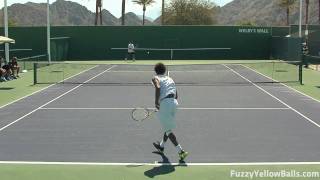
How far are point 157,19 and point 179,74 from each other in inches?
4463

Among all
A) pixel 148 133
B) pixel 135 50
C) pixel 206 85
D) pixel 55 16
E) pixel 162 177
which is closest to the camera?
pixel 162 177

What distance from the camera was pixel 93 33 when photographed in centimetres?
5219

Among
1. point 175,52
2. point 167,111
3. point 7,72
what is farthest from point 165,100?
point 175,52

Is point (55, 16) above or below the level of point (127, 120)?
above

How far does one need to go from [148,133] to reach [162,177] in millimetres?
4575

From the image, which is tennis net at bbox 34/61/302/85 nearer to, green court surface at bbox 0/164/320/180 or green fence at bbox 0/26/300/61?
green fence at bbox 0/26/300/61

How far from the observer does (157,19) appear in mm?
146625

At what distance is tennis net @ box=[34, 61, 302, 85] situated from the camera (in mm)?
29750

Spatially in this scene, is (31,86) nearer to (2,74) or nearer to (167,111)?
(2,74)

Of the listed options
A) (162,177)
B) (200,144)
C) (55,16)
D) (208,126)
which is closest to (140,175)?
(162,177)

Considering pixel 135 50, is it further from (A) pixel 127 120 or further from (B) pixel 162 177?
(B) pixel 162 177

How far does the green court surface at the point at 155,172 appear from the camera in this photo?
10.1 m

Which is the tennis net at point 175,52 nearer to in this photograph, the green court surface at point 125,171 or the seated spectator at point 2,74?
the seated spectator at point 2,74

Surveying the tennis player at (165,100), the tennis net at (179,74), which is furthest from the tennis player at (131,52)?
the tennis player at (165,100)
